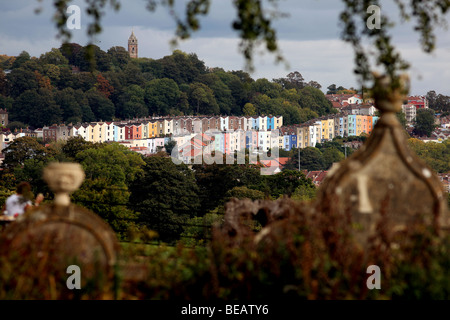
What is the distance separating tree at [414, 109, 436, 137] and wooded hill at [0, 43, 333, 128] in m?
20.5

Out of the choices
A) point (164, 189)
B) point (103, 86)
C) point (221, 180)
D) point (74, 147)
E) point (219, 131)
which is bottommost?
point (164, 189)

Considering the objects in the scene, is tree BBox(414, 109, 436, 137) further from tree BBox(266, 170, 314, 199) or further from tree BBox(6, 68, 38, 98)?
tree BBox(266, 170, 314, 199)

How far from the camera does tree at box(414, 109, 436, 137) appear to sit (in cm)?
14900

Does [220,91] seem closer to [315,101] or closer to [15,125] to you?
[315,101]

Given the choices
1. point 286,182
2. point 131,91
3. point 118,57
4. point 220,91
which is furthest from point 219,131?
point 286,182

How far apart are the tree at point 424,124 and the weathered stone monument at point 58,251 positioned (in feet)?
483

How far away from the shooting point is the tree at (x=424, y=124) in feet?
489

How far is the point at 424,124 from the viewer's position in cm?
14900

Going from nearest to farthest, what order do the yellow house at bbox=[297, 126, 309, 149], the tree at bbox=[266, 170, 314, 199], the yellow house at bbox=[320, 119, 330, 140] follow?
the tree at bbox=[266, 170, 314, 199] → the yellow house at bbox=[297, 126, 309, 149] → the yellow house at bbox=[320, 119, 330, 140]

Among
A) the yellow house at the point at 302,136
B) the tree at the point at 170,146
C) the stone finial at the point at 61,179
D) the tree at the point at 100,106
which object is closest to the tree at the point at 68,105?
the tree at the point at 100,106

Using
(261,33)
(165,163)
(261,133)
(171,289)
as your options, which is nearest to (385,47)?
(261,33)

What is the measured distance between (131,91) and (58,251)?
14019cm

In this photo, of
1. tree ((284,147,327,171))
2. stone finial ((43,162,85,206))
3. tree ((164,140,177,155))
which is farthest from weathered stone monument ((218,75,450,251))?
tree ((164,140,177,155))

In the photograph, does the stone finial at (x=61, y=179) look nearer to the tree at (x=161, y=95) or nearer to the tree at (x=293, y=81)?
the tree at (x=161, y=95)
